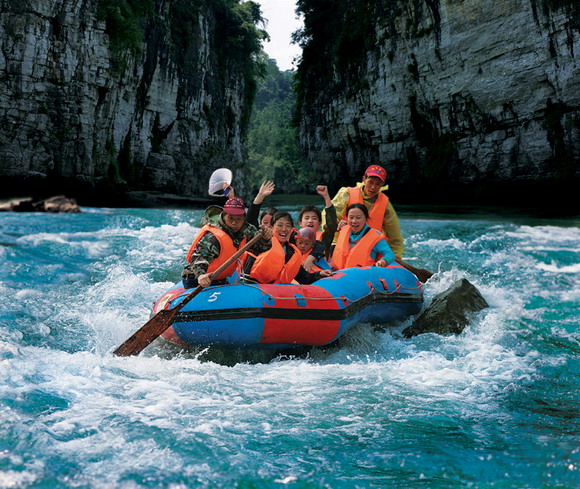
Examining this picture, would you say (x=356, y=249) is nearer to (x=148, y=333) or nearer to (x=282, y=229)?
(x=282, y=229)

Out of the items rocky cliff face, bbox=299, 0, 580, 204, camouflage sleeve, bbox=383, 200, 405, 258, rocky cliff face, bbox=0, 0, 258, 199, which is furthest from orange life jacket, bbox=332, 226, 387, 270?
rocky cliff face, bbox=0, 0, 258, 199

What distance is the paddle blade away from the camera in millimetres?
4363

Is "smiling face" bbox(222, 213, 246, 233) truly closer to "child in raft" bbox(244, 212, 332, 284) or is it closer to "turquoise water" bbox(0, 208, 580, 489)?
"child in raft" bbox(244, 212, 332, 284)

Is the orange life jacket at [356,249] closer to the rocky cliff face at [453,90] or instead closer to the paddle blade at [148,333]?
the paddle blade at [148,333]

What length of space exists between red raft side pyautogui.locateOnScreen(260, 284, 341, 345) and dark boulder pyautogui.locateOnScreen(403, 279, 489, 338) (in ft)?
4.15

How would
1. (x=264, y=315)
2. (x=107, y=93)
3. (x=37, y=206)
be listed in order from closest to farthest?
1. (x=264, y=315)
2. (x=37, y=206)
3. (x=107, y=93)

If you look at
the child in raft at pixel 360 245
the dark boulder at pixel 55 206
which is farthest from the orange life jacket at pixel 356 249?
the dark boulder at pixel 55 206

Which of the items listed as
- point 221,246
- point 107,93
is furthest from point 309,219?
point 107,93

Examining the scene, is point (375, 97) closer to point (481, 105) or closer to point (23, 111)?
point (481, 105)

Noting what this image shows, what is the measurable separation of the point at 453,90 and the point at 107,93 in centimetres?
1446

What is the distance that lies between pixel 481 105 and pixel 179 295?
1972 centimetres

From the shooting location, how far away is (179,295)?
15.4ft

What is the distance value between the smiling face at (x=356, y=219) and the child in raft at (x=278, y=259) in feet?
3.12

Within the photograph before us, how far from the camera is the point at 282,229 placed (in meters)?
4.85
